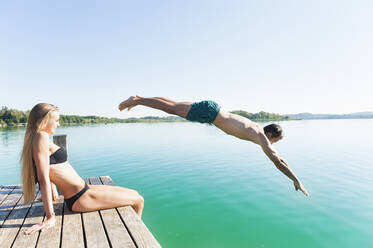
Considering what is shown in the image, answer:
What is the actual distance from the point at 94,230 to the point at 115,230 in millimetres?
286

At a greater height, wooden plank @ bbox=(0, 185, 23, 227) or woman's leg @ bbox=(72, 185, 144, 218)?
woman's leg @ bbox=(72, 185, 144, 218)

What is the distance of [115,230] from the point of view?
9.66 ft

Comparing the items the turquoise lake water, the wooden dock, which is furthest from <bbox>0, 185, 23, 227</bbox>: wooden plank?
the turquoise lake water

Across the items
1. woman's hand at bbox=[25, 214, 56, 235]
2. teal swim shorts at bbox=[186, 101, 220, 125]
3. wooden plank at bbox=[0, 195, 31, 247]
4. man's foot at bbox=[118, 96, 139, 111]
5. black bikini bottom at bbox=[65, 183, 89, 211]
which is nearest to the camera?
wooden plank at bbox=[0, 195, 31, 247]

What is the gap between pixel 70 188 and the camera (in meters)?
3.37

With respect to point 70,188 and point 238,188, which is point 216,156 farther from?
point 70,188

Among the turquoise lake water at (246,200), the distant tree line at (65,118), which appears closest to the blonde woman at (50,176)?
the turquoise lake water at (246,200)

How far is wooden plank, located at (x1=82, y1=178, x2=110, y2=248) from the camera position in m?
Answer: 2.66

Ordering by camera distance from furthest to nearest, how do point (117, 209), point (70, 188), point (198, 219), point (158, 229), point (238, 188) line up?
point (238, 188)
point (198, 219)
point (158, 229)
point (117, 209)
point (70, 188)

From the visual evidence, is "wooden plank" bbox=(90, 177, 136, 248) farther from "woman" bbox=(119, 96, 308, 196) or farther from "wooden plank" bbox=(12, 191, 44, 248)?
"woman" bbox=(119, 96, 308, 196)

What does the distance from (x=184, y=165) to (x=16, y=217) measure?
10.7 metres

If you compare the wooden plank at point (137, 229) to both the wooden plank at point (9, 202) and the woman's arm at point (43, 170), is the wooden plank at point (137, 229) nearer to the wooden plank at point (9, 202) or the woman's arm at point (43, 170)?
the woman's arm at point (43, 170)

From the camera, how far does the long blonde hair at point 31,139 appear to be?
10.1ft

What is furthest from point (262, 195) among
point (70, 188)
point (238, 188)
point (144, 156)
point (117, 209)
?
point (144, 156)
